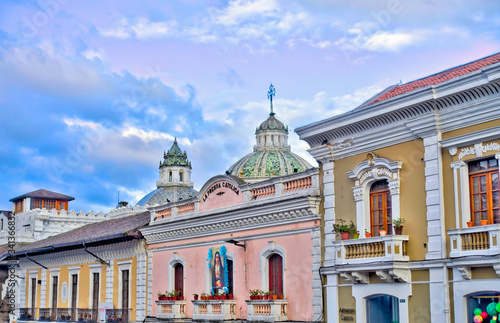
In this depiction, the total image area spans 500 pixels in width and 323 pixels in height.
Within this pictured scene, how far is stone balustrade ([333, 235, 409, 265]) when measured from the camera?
688 inches

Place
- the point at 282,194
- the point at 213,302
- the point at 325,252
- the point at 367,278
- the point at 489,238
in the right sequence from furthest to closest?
the point at 213,302
the point at 282,194
the point at 325,252
the point at 367,278
the point at 489,238

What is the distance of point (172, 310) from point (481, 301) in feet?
42.1

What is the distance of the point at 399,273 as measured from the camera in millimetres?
17516

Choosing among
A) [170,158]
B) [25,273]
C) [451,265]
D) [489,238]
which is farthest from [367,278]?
[170,158]

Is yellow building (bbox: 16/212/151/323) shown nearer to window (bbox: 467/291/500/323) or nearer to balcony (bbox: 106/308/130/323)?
balcony (bbox: 106/308/130/323)

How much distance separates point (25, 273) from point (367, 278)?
2551 cm

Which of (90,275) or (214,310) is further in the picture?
(90,275)

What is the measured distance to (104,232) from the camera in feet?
109

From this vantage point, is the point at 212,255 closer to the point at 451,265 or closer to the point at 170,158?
the point at 451,265

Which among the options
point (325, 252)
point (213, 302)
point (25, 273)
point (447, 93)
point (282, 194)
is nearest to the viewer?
point (447, 93)

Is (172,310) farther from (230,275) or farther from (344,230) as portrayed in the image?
(344,230)

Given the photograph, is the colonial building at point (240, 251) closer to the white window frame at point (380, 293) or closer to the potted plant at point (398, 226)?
the white window frame at point (380, 293)

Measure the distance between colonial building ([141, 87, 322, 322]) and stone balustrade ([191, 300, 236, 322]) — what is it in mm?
32

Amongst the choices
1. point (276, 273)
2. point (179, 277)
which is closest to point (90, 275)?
point (179, 277)
